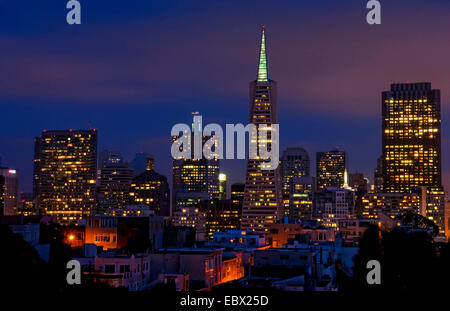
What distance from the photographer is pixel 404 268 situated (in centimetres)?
5944

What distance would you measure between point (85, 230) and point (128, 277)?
161ft

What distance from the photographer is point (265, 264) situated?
278ft

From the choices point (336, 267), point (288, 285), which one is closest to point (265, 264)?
point (336, 267)

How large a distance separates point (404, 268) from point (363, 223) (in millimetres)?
104642
